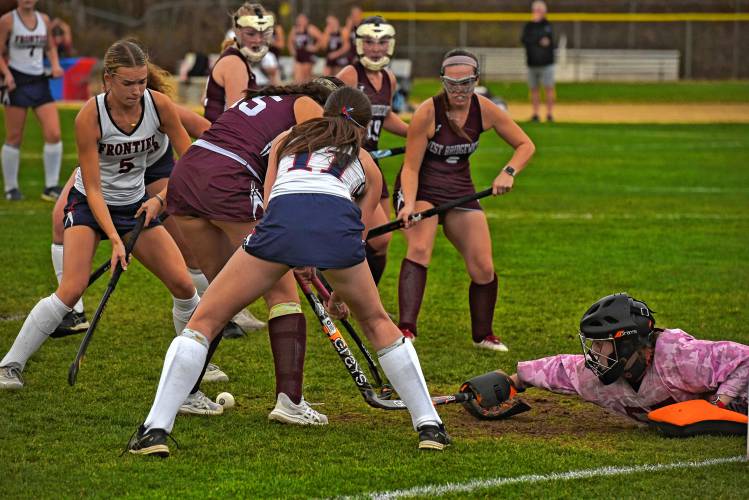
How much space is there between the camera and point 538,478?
540 cm

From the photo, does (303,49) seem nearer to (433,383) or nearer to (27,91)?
(27,91)

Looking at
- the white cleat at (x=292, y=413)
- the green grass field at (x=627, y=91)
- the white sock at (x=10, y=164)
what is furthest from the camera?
the green grass field at (x=627, y=91)

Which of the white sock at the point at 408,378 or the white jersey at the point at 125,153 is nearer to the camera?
the white sock at the point at 408,378

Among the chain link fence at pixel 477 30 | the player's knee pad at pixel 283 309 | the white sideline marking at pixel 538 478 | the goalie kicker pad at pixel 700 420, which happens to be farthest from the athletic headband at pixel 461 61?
the chain link fence at pixel 477 30

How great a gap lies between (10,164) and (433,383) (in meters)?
8.51

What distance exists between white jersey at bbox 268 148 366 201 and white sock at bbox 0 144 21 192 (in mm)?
→ 9242

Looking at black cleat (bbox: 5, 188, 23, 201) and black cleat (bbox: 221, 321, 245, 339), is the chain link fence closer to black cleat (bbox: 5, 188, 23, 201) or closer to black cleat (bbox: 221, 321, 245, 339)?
black cleat (bbox: 5, 188, 23, 201)

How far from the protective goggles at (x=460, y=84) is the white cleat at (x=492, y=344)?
1.64m

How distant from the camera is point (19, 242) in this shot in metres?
11.9

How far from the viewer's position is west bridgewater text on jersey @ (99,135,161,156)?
22.2ft

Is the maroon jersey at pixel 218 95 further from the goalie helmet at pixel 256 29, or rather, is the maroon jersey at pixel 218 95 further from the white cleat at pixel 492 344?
the white cleat at pixel 492 344

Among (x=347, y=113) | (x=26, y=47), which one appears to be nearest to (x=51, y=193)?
(x=26, y=47)

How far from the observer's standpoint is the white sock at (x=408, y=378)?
226 inches

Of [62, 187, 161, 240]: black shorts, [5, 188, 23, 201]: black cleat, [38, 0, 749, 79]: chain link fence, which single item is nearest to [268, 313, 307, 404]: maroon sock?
[62, 187, 161, 240]: black shorts
